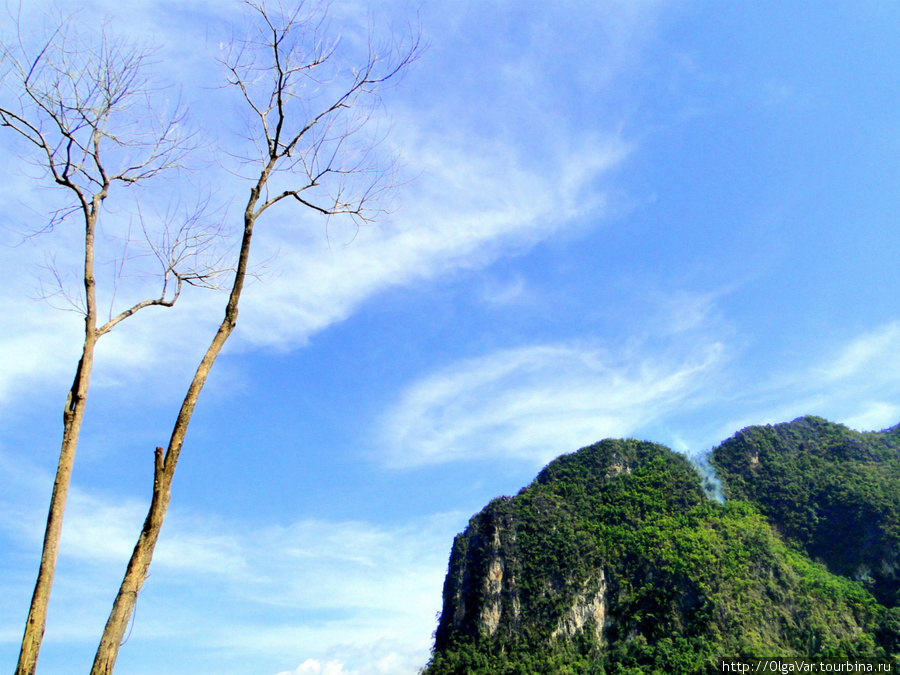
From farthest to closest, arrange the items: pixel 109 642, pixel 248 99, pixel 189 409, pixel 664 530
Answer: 1. pixel 664 530
2. pixel 248 99
3. pixel 189 409
4. pixel 109 642

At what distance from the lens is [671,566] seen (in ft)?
194

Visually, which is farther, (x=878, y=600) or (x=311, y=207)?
(x=878, y=600)

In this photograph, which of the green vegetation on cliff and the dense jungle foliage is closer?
the dense jungle foliage

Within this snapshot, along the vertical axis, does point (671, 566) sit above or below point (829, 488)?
below

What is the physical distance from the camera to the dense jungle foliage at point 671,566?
5247 centimetres

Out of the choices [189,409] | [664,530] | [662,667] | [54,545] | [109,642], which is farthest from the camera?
[664,530]

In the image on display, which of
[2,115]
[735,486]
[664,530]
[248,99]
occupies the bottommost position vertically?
[2,115]

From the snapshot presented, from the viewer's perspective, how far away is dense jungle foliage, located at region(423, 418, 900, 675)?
5247 centimetres

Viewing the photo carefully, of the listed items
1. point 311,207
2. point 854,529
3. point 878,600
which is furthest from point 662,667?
point 311,207

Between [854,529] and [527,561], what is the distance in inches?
1541

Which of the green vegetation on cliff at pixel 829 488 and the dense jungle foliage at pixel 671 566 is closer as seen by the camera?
the dense jungle foliage at pixel 671 566

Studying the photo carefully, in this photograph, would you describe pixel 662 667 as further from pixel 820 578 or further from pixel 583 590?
pixel 820 578

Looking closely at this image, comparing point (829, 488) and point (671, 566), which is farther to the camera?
point (829, 488)

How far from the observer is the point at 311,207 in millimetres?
5004
